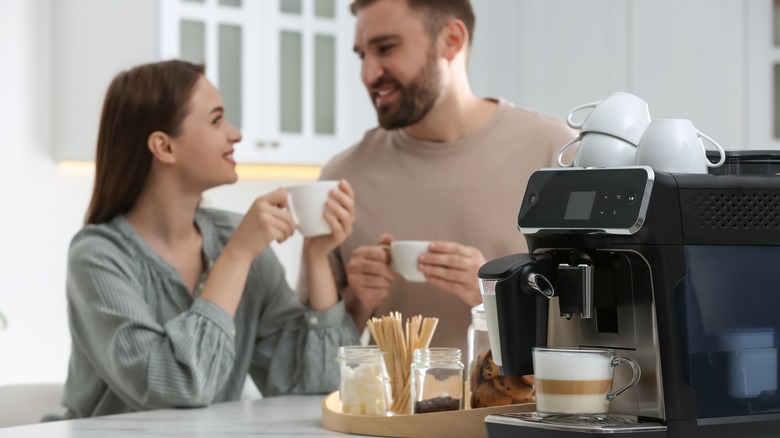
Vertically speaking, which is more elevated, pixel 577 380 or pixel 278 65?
pixel 278 65

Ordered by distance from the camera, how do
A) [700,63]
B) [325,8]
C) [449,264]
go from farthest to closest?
[325,8] < [700,63] < [449,264]

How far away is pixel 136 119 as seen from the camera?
2189mm

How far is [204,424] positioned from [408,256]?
1.60 ft

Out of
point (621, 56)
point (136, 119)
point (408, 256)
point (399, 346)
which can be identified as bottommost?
point (399, 346)

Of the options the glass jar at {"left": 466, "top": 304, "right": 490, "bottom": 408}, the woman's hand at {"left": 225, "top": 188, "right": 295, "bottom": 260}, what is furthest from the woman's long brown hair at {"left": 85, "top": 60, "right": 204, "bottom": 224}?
the glass jar at {"left": 466, "top": 304, "right": 490, "bottom": 408}

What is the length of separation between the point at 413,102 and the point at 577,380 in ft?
3.76

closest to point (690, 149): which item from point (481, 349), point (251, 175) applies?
point (481, 349)

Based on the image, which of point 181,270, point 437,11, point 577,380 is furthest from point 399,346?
point 437,11

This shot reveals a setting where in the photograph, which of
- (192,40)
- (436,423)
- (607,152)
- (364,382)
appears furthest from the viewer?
(192,40)

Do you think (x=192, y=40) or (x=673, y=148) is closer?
(x=673, y=148)

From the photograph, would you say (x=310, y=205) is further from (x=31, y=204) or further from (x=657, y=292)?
(x=31, y=204)

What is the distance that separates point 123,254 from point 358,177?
0.51 meters

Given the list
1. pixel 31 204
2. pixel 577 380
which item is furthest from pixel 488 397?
pixel 31 204

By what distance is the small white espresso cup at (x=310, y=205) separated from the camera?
200 cm
